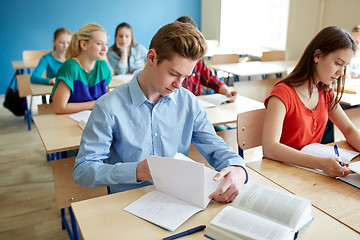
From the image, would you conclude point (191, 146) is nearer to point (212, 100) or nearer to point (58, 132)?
point (212, 100)

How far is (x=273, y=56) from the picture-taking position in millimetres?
4426

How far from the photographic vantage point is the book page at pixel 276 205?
83cm

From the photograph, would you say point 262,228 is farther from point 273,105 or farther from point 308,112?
point 308,112

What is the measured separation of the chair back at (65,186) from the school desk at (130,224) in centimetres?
80

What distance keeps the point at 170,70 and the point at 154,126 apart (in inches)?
10.6

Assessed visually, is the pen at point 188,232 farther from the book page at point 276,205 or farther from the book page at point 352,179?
the book page at point 352,179

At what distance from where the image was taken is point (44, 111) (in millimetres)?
2314

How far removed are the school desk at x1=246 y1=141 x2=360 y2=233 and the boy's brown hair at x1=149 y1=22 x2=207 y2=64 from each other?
565 millimetres

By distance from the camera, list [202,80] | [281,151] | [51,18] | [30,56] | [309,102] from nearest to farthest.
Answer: [281,151]
[309,102]
[202,80]
[30,56]
[51,18]

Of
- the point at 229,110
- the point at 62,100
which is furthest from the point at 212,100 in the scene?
the point at 62,100

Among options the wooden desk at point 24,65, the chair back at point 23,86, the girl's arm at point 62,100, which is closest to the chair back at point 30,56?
the wooden desk at point 24,65

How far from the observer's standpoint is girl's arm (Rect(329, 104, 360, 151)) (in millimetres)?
1544

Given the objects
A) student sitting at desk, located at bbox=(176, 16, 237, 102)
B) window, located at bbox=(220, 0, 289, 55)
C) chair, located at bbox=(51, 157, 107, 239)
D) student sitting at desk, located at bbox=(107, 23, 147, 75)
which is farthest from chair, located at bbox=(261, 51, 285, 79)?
chair, located at bbox=(51, 157, 107, 239)

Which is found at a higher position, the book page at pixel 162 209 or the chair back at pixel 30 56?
the chair back at pixel 30 56
